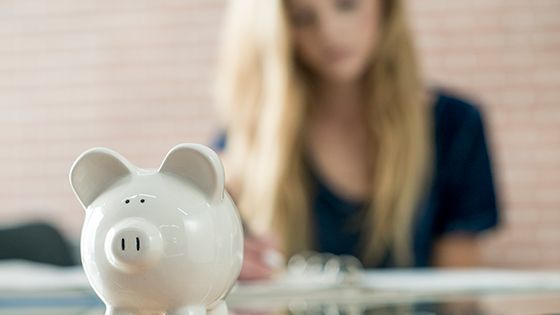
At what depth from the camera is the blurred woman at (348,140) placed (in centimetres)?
166

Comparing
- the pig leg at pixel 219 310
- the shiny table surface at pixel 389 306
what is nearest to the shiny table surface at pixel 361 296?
the shiny table surface at pixel 389 306

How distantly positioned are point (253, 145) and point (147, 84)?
144cm

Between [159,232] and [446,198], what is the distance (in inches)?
57.5

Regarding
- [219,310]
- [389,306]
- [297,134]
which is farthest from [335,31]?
[219,310]

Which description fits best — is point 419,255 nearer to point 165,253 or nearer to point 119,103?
point 165,253

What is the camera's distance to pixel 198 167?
48cm

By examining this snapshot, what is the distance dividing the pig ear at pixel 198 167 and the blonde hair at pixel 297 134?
116 centimetres

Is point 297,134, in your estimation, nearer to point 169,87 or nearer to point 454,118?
point 454,118

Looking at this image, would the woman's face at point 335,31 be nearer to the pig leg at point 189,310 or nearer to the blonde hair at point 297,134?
the blonde hair at point 297,134

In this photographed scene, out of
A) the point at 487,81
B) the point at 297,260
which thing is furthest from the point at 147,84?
the point at 297,260

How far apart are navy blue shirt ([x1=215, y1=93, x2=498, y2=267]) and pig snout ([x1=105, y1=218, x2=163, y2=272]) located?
1.32 metres

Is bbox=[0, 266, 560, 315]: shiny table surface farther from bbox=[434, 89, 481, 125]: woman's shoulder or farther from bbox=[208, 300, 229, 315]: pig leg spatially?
bbox=[434, 89, 481, 125]: woman's shoulder

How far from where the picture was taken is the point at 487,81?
9.53ft

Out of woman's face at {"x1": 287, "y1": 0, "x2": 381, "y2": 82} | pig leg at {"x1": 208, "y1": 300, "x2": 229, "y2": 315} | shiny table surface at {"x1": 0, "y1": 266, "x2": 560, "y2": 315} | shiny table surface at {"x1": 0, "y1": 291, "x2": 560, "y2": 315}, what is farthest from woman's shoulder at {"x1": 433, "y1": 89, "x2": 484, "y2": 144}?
pig leg at {"x1": 208, "y1": 300, "x2": 229, "y2": 315}
